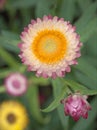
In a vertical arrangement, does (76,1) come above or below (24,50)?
above

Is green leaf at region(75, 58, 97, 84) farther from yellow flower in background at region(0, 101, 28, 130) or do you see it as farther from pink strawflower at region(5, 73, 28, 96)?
yellow flower in background at region(0, 101, 28, 130)

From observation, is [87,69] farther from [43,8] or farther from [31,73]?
[31,73]

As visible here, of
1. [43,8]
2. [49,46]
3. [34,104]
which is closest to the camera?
[49,46]

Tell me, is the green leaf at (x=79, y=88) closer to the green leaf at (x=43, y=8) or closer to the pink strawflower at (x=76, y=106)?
the pink strawflower at (x=76, y=106)

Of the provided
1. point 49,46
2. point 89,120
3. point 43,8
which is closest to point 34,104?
point 89,120

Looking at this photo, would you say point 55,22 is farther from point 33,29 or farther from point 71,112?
point 71,112

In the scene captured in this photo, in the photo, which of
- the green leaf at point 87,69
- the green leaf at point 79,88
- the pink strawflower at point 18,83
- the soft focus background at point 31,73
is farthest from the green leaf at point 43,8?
the green leaf at point 79,88

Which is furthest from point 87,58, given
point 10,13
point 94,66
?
point 10,13
